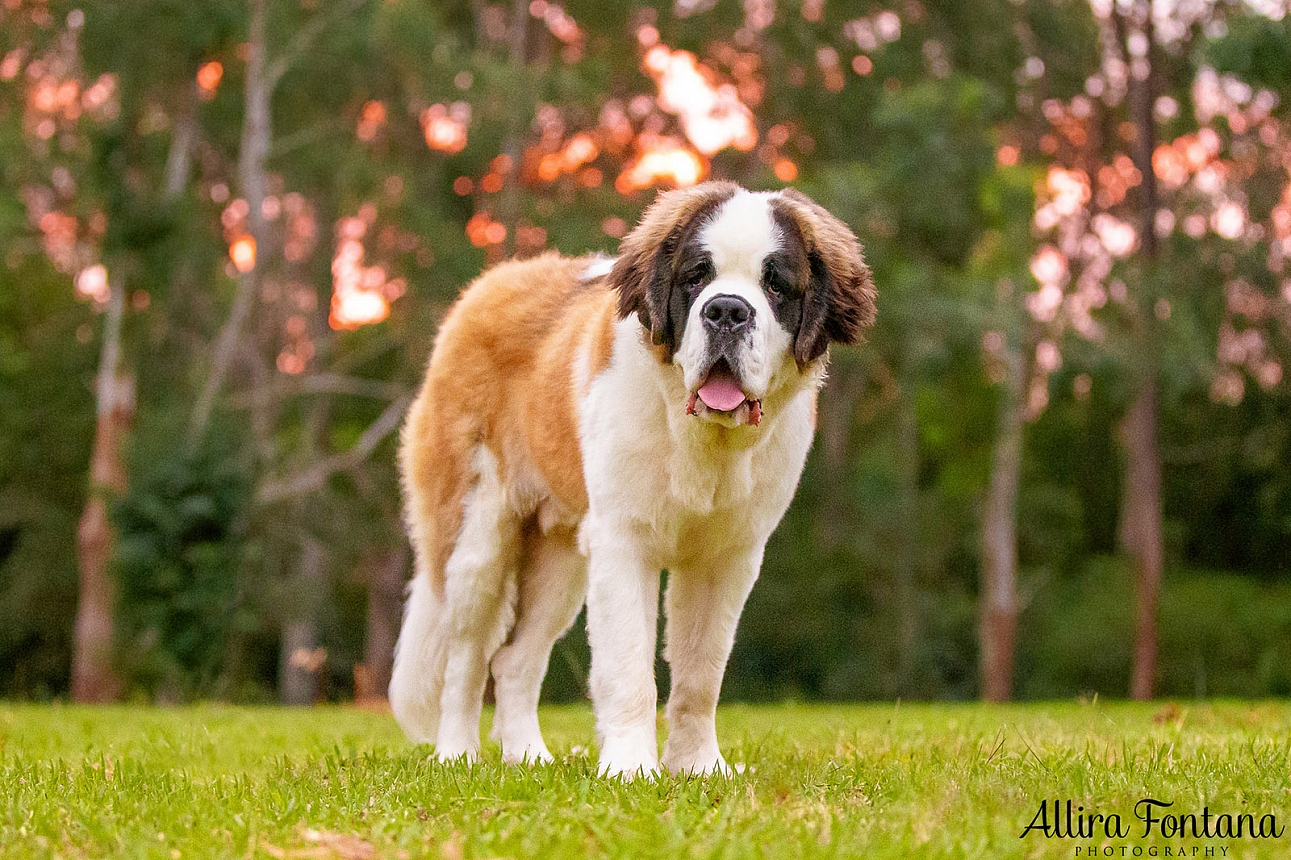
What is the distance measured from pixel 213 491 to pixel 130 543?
137 centimetres

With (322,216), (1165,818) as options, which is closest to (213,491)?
(322,216)

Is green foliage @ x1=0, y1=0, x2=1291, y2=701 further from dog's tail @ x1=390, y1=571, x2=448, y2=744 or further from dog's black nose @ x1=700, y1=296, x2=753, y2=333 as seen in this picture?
dog's black nose @ x1=700, y1=296, x2=753, y2=333

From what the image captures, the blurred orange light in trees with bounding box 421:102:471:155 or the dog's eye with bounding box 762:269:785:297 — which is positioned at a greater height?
the blurred orange light in trees with bounding box 421:102:471:155

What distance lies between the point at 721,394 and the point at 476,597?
1.86 m

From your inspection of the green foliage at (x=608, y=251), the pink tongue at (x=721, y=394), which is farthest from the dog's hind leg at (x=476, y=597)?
the green foliage at (x=608, y=251)

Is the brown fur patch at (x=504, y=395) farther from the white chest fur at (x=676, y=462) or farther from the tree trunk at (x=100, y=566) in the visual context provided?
the tree trunk at (x=100, y=566)

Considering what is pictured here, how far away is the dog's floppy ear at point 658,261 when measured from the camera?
461 centimetres

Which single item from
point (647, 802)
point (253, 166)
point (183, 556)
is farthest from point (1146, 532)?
point (647, 802)

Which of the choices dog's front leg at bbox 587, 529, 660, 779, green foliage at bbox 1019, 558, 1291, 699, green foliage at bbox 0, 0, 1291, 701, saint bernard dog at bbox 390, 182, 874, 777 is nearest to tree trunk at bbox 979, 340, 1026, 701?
green foliage at bbox 0, 0, 1291, 701

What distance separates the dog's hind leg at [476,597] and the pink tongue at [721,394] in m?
1.65

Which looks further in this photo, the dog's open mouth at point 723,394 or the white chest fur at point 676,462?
the white chest fur at point 676,462

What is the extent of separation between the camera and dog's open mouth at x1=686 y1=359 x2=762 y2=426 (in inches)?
173

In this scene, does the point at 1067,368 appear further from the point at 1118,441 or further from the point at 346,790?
the point at 346,790

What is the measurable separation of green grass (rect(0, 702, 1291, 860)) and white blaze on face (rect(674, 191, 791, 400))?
1.25m
